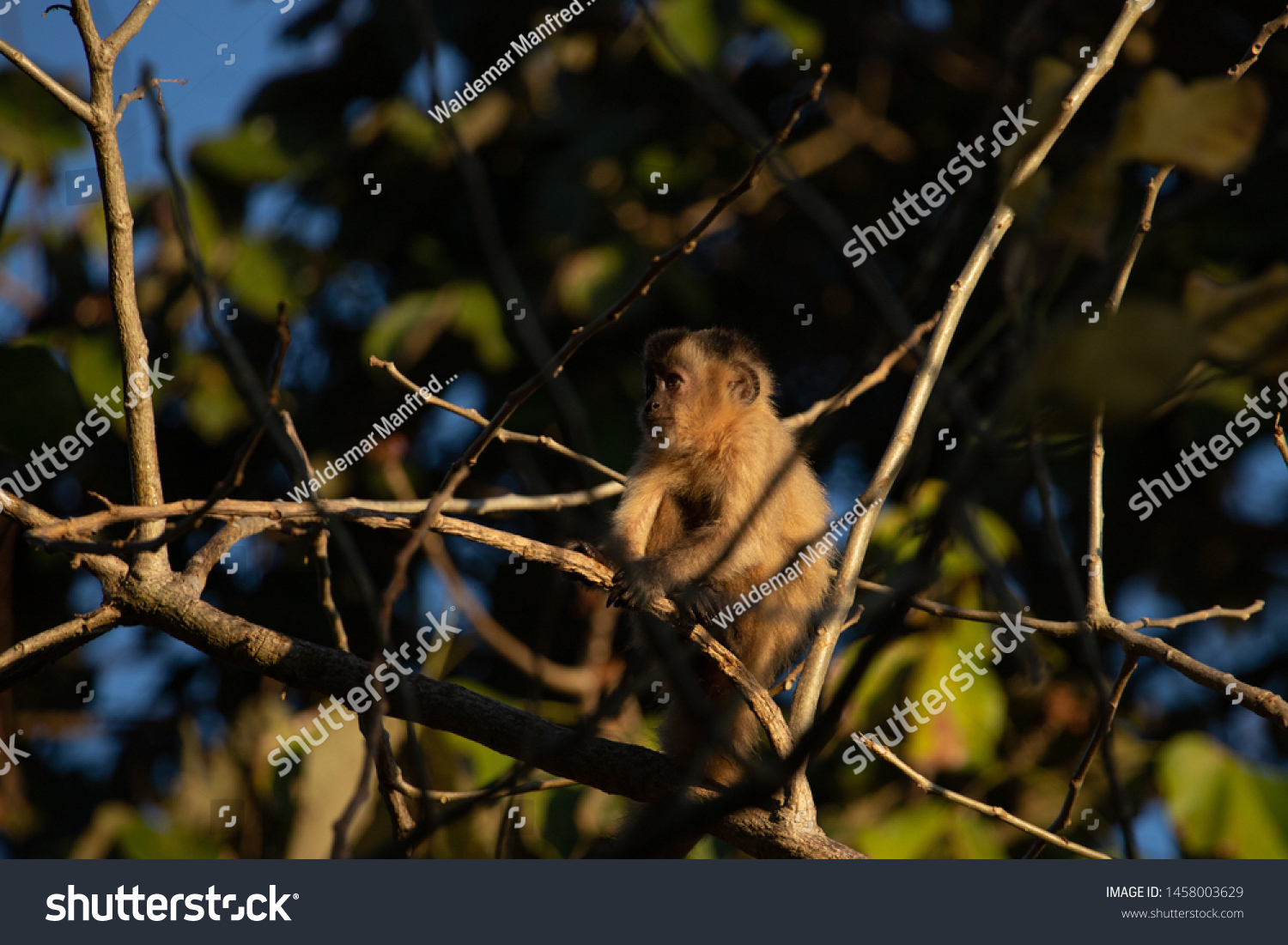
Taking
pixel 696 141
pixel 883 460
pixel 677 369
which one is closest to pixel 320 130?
pixel 696 141

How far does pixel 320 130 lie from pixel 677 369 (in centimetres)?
315

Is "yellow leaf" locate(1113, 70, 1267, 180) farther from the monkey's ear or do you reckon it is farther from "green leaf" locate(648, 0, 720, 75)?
"green leaf" locate(648, 0, 720, 75)

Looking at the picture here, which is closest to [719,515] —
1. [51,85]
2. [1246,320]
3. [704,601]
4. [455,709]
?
[704,601]

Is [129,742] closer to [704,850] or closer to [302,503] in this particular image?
[704,850]

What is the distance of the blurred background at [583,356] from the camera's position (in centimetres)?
526

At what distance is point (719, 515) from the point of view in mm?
4895

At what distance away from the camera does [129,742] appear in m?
8.20

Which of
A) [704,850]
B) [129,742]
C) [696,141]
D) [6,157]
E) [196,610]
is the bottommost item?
[704,850]

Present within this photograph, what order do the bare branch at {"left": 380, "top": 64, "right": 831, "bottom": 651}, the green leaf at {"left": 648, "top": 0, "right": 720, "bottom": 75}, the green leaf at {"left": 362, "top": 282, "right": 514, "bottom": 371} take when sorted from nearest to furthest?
the bare branch at {"left": 380, "top": 64, "right": 831, "bottom": 651} → the green leaf at {"left": 648, "top": 0, "right": 720, "bottom": 75} → the green leaf at {"left": 362, "top": 282, "right": 514, "bottom": 371}

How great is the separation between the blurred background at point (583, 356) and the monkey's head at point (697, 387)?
462 mm

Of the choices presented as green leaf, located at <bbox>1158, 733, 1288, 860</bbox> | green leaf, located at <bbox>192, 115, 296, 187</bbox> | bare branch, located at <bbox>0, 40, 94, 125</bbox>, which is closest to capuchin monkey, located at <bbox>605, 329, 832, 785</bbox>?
green leaf, located at <bbox>1158, 733, 1288, 860</bbox>

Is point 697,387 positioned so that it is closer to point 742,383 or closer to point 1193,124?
point 742,383

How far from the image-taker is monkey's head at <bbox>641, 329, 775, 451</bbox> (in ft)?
17.0

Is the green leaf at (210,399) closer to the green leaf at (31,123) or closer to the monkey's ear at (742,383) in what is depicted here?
the green leaf at (31,123)
